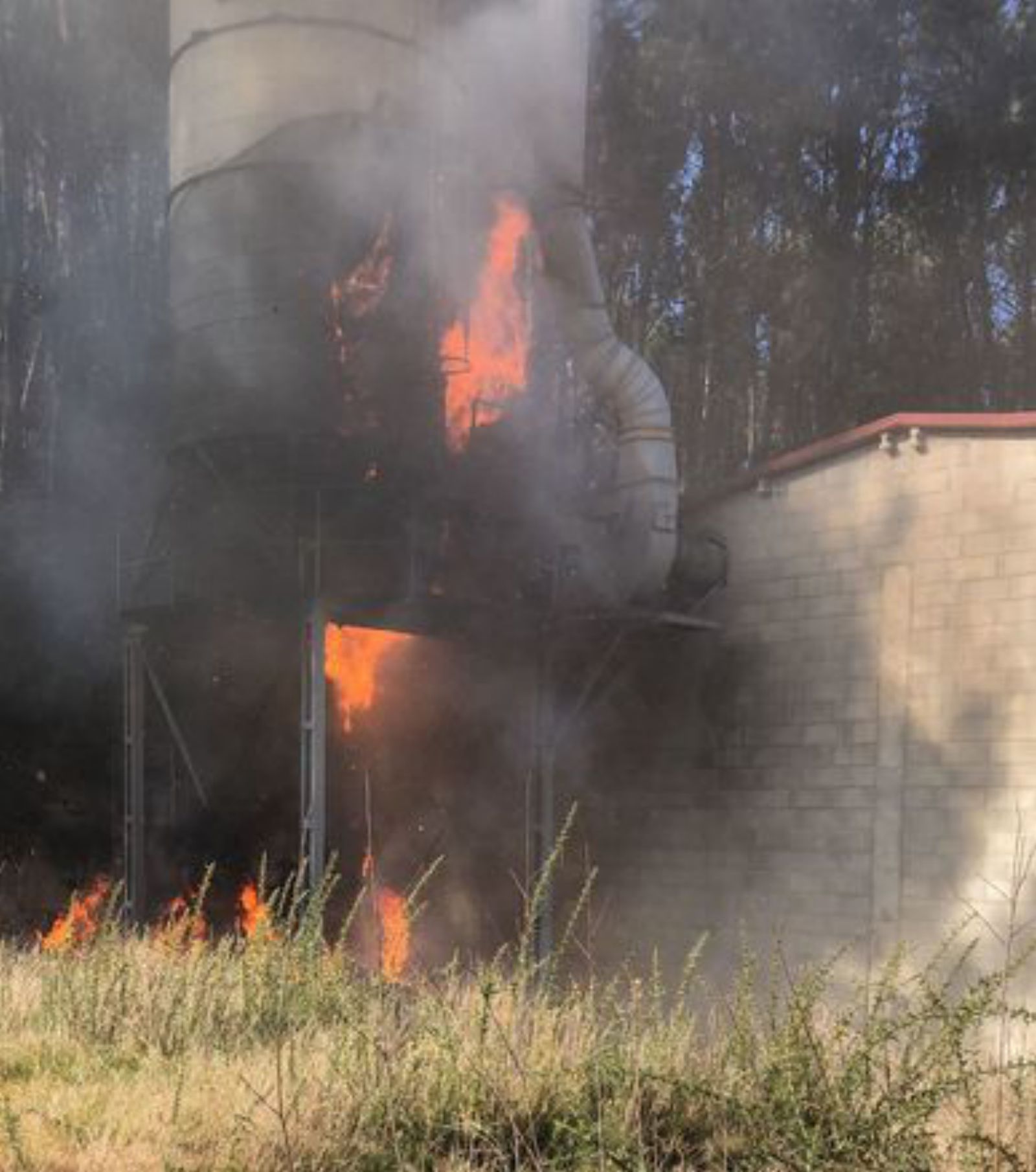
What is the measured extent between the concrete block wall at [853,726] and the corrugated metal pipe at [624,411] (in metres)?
1.02

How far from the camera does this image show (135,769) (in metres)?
12.2

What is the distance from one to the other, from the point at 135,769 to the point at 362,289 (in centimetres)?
506

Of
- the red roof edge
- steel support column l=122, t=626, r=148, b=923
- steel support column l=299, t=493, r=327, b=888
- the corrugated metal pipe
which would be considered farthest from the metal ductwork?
steel support column l=122, t=626, r=148, b=923

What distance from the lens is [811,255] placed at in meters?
23.9

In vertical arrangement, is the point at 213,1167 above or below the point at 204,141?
below

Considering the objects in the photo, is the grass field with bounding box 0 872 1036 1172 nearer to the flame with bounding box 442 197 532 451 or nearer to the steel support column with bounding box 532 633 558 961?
the flame with bounding box 442 197 532 451

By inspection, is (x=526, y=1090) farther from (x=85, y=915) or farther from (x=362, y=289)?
(x=85, y=915)

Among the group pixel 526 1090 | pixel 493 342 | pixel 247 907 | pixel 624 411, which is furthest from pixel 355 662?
pixel 526 1090

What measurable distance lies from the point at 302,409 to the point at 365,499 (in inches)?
33.9

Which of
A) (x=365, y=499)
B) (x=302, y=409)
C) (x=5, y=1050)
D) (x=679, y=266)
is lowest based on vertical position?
(x=5, y=1050)

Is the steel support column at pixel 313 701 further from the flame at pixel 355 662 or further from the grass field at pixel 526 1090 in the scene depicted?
the grass field at pixel 526 1090

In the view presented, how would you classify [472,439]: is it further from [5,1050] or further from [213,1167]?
[213,1167]

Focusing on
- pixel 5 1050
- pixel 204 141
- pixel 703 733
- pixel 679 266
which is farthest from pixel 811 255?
pixel 5 1050

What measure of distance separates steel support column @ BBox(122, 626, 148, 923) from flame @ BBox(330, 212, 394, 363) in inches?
144
